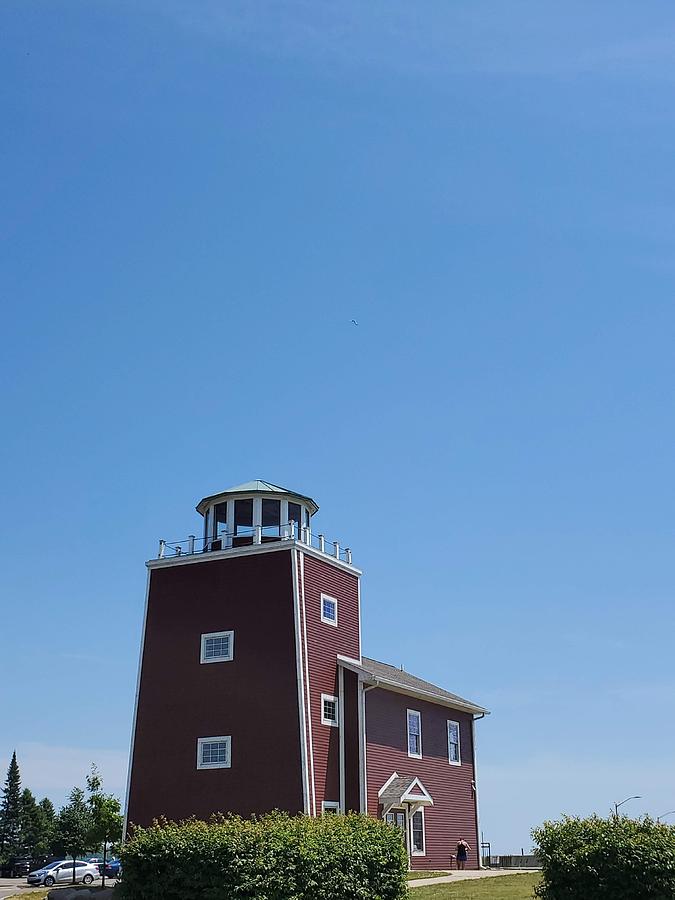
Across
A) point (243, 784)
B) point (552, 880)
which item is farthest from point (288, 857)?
point (243, 784)

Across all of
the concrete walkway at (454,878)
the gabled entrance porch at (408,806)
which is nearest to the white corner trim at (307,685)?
the gabled entrance porch at (408,806)

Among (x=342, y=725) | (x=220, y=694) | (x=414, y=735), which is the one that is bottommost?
(x=414, y=735)

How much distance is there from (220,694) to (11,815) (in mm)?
55979

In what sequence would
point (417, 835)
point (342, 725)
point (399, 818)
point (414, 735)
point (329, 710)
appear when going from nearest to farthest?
point (329, 710)
point (342, 725)
point (399, 818)
point (417, 835)
point (414, 735)

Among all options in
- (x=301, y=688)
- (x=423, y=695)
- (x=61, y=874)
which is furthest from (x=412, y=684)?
(x=61, y=874)

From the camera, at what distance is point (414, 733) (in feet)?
124

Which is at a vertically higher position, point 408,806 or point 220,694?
point 220,694

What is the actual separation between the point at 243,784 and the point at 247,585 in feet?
21.4

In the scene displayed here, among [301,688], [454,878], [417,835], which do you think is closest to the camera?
[454,878]

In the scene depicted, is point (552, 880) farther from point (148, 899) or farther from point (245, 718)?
point (245, 718)

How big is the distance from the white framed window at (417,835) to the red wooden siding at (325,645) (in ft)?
14.6

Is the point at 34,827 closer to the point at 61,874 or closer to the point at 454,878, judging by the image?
the point at 61,874

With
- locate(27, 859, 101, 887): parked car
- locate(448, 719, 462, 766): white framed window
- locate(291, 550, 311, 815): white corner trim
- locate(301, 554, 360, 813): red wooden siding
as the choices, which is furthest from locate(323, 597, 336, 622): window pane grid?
locate(27, 859, 101, 887): parked car

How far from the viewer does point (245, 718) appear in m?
32.9
